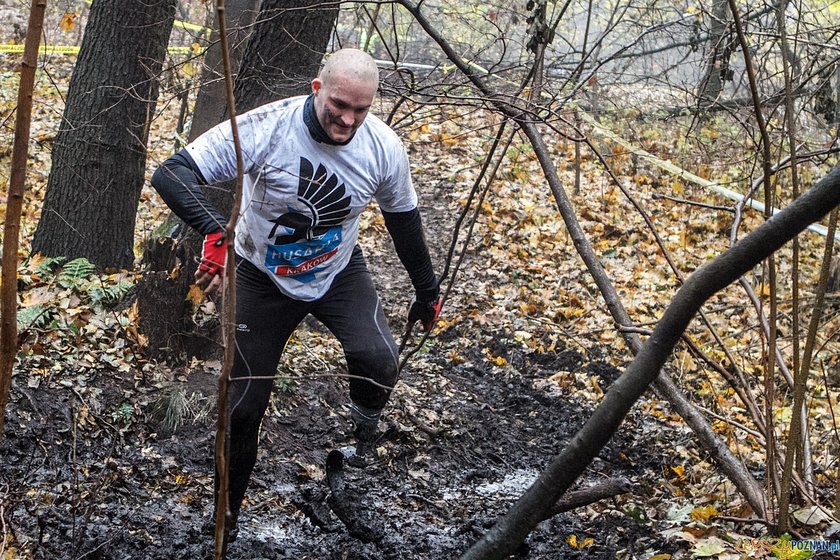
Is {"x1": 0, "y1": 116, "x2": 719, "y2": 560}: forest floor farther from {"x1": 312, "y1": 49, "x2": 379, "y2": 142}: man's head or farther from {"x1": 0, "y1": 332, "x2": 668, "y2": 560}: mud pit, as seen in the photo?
{"x1": 312, "y1": 49, "x2": 379, "y2": 142}: man's head

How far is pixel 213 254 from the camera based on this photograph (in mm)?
3293

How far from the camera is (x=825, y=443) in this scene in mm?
5270

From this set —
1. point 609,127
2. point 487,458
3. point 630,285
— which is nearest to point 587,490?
point 487,458

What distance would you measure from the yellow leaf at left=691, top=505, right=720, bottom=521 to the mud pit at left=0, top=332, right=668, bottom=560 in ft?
0.88

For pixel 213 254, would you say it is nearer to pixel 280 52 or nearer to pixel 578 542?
pixel 578 542

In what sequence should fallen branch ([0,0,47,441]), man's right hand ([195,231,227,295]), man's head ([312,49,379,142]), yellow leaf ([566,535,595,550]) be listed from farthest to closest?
yellow leaf ([566,535,595,550])
man's head ([312,49,379,142])
man's right hand ([195,231,227,295])
fallen branch ([0,0,47,441])

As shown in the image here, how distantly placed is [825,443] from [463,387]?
2802 millimetres

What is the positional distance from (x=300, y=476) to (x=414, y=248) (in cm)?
175

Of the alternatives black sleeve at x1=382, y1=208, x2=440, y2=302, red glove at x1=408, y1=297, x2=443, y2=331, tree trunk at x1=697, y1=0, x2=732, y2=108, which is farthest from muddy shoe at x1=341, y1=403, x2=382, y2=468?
tree trunk at x1=697, y1=0, x2=732, y2=108

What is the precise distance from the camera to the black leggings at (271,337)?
3830mm

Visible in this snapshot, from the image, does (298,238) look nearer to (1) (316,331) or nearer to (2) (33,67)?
(2) (33,67)

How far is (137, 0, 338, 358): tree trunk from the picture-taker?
5.58 metres

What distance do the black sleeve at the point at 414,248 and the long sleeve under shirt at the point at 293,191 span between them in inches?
8.1

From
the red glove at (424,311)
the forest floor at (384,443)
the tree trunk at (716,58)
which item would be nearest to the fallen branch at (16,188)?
the forest floor at (384,443)
